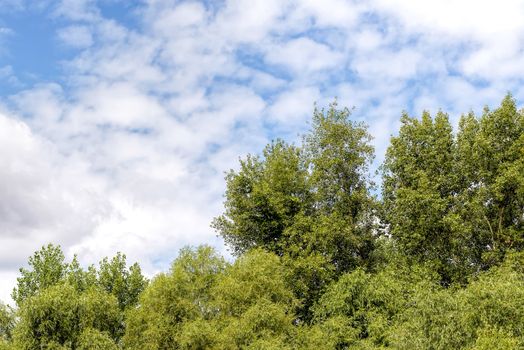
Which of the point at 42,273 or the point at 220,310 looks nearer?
the point at 220,310

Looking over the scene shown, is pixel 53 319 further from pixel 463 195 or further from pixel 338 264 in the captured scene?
pixel 463 195

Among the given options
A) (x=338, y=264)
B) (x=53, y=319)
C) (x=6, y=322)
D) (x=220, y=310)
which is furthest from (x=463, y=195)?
(x=6, y=322)

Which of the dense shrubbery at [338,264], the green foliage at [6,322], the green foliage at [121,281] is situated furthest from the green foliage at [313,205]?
the green foliage at [6,322]

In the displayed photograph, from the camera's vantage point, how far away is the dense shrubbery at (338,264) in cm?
4853

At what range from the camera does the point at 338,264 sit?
213 ft

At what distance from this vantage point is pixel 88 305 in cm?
5647

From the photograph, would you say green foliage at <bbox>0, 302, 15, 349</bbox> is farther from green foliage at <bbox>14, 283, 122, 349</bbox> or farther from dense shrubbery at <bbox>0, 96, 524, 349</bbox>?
green foliage at <bbox>14, 283, 122, 349</bbox>

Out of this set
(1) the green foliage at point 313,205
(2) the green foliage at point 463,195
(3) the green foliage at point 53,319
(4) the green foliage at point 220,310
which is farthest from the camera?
(1) the green foliage at point 313,205

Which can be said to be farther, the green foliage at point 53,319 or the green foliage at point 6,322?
the green foliage at point 6,322

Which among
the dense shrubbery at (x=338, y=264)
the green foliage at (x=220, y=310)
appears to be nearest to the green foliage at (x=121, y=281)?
the dense shrubbery at (x=338, y=264)

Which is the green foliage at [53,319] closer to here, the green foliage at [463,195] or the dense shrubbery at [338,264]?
the dense shrubbery at [338,264]

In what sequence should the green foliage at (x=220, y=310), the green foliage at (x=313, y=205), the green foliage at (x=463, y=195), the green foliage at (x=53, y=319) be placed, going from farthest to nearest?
1. the green foliage at (x=313, y=205)
2. the green foliage at (x=463, y=195)
3. the green foliage at (x=53, y=319)
4. the green foliage at (x=220, y=310)

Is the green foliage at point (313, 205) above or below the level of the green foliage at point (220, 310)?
above

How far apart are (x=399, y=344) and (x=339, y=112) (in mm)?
33302
